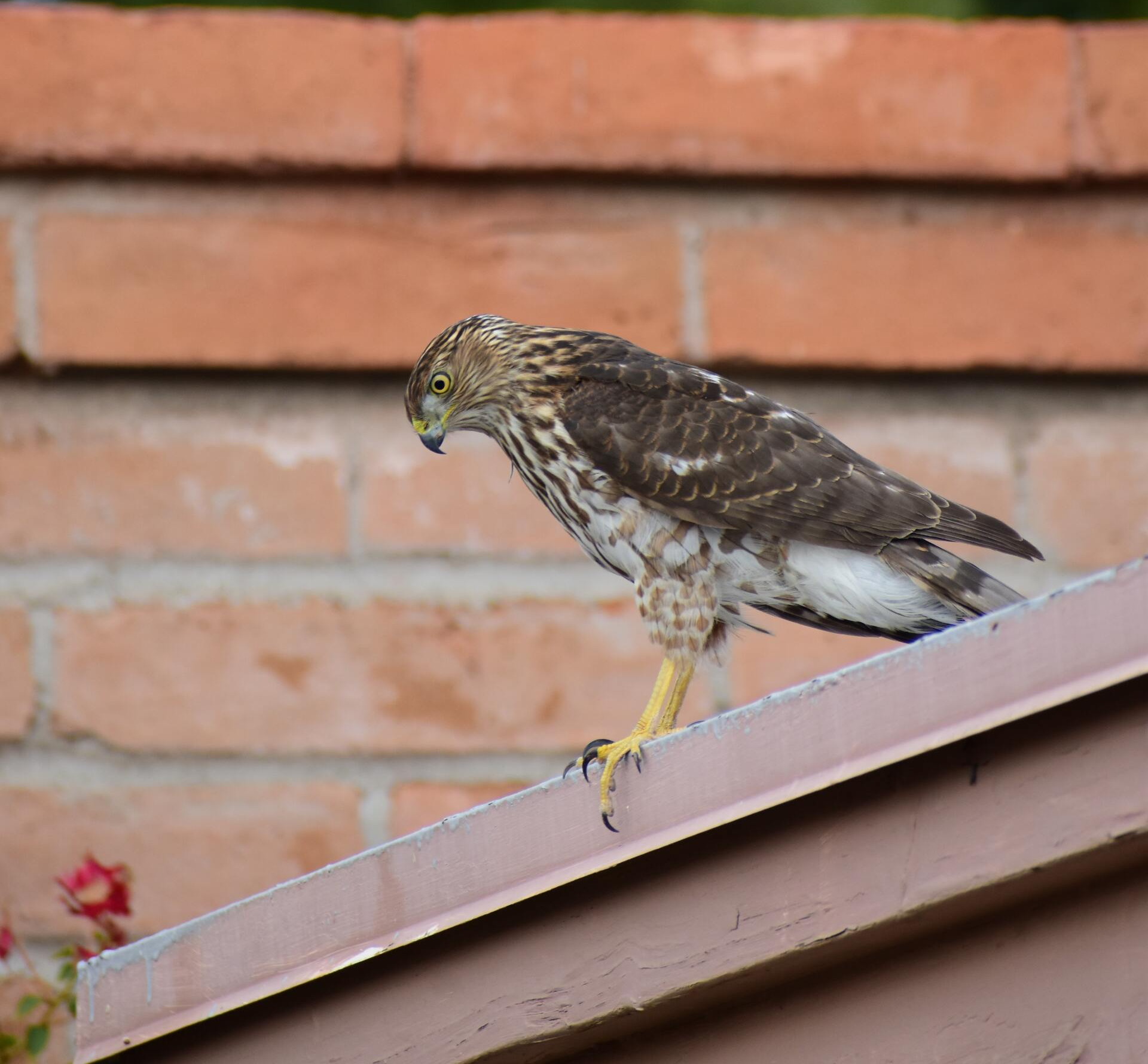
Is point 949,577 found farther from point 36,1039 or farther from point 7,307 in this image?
point 7,307

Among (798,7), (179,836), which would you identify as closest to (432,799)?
(179,836)

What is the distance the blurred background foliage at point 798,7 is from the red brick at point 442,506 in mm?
662

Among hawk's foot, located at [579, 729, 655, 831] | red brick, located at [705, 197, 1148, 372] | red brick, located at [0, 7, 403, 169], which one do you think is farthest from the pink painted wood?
red brick, located at [0, 7, 403, 169]

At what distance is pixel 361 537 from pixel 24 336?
44cm

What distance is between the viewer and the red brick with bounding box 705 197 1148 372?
1663mm

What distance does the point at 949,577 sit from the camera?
1271 mm

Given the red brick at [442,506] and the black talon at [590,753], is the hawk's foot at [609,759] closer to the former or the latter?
the black talon at [590,753]

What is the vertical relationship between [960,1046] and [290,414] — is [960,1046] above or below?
below

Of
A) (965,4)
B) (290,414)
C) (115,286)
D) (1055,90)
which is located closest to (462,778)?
(290,414)

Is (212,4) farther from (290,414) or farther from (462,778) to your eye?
(462,778)

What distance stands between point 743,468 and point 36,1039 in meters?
0.82

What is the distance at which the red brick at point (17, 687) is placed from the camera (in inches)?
63.0

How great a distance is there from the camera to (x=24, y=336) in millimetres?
1636

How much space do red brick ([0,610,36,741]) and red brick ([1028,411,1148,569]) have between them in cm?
116
